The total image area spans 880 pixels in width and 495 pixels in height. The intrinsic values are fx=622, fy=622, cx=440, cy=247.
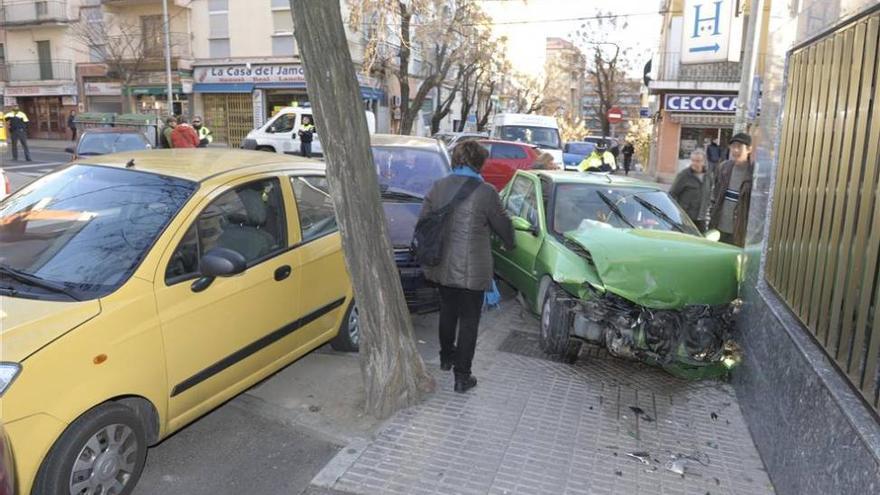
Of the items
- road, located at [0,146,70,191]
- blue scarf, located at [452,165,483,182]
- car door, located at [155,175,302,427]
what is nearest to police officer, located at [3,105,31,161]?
road, located at [0,146,70,191]

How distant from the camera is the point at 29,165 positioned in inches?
800

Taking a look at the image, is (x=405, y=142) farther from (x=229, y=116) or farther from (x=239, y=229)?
(x=229, y=116)

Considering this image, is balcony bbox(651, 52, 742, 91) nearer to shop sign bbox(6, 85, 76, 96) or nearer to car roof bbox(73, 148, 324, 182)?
car roof bbox(73, 148, 324, 182)

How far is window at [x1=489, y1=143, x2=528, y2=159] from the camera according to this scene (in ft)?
53.4

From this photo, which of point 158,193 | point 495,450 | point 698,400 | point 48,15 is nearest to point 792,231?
point 698,400

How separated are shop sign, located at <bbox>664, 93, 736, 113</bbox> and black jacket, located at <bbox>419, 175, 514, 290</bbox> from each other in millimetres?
24341

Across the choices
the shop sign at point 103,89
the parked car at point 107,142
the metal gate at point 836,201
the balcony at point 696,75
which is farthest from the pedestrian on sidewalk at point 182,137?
the shop sign at point 103,89

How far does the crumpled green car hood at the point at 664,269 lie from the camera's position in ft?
14.7

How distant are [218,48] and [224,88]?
198 centimetres

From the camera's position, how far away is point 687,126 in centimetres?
2678

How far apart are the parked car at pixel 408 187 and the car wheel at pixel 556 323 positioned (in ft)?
3.67

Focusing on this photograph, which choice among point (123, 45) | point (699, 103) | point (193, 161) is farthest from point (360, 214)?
point (123, 45)

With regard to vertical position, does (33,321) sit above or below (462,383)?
above

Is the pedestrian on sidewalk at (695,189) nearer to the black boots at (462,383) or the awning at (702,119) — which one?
the black boots at (462,383)
